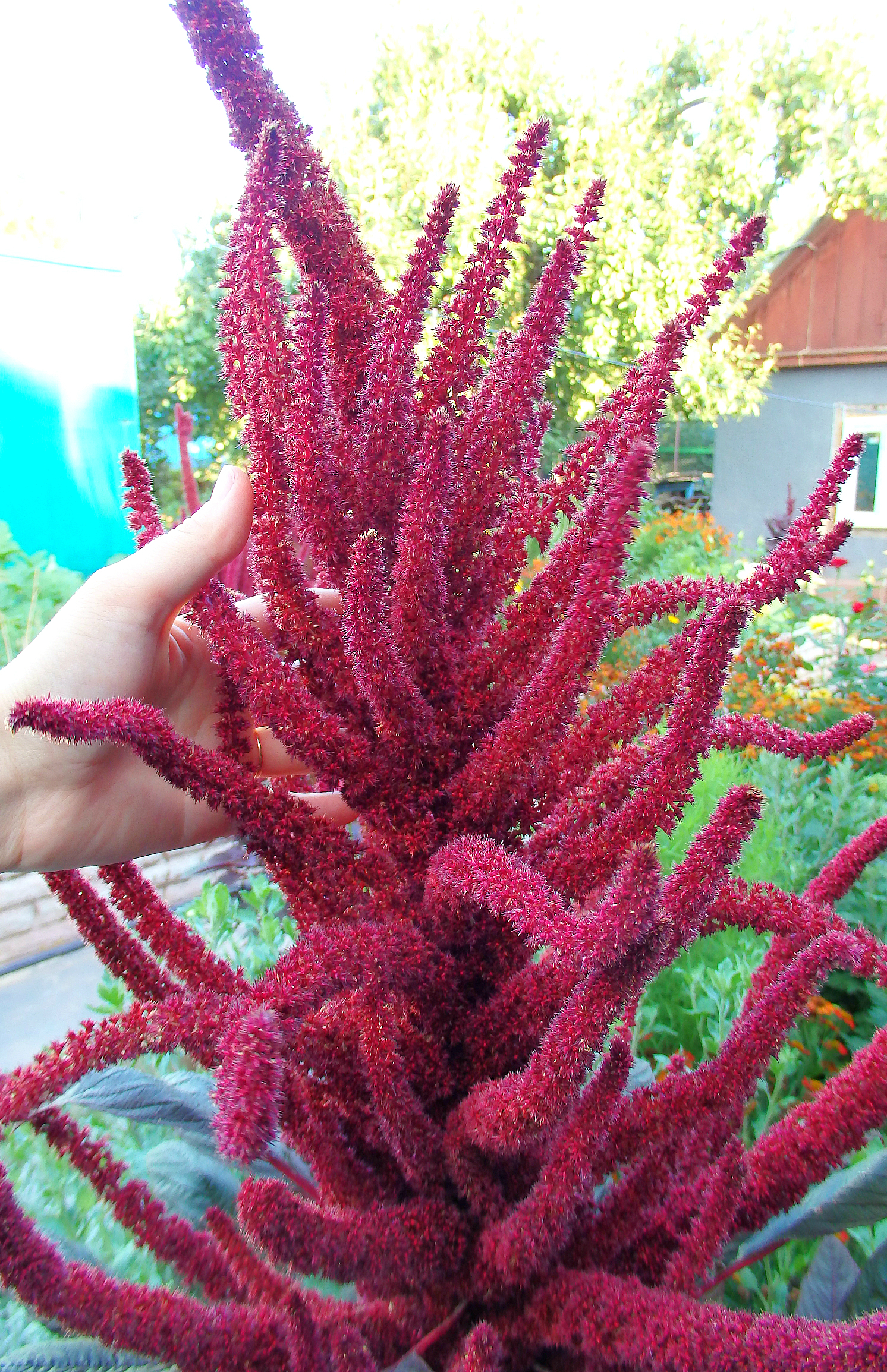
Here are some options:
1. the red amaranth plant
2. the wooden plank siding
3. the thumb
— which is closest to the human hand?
the thumb

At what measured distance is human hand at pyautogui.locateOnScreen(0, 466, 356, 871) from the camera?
2.57 feet

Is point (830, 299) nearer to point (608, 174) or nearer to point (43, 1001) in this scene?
point (608, 174)

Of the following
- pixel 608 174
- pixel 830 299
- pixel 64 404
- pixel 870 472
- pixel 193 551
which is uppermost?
pixel 608 174

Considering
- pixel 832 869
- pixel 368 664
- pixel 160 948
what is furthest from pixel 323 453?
pixel 832 869

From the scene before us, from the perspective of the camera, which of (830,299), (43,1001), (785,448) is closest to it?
(43,1001)

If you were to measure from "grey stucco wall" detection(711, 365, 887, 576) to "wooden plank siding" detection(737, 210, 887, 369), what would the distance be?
22 cm

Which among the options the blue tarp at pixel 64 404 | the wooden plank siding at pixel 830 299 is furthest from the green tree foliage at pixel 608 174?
the blue tarp at pixel 64 404

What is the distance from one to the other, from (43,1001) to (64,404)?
3096 millimetres

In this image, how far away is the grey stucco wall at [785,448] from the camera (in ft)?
32.8

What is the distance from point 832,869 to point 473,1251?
1.25 feet

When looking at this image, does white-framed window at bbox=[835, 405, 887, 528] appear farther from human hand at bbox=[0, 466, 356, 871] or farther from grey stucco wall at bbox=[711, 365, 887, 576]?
human hand at bbox=[0, 466, 356, 871]

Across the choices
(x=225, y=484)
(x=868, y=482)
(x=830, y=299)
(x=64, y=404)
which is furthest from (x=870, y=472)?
(x=225, y=484)

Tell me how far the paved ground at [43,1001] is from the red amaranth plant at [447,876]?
2394 mm

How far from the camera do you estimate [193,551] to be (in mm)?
766
